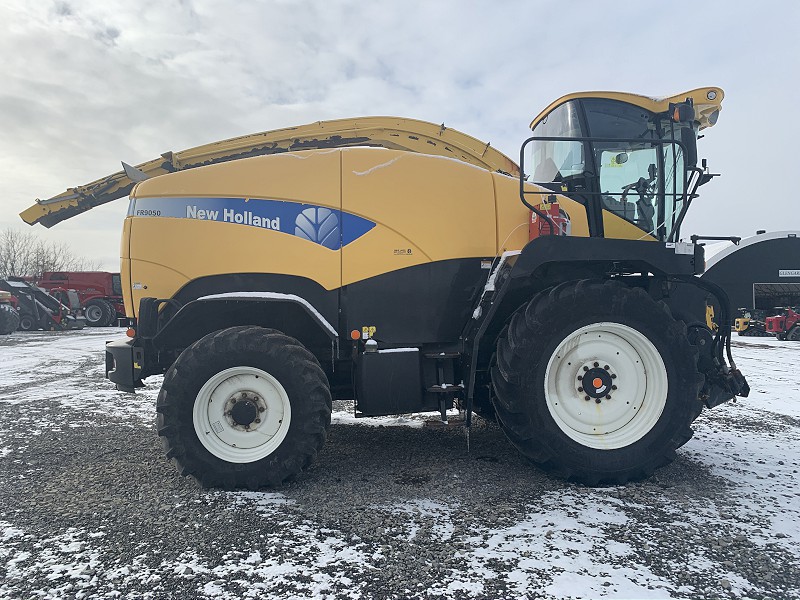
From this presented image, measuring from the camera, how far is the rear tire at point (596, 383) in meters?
3.50

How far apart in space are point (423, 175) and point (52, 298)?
21.4m

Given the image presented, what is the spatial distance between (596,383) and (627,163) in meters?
1.91

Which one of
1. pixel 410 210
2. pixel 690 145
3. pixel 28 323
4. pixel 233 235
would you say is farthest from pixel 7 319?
pixel 690 145

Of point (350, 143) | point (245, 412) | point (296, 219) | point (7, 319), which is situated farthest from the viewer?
point (7, 319)

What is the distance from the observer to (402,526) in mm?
2879

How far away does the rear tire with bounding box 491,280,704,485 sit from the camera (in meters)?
3.50

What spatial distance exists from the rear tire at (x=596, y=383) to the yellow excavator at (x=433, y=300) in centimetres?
1

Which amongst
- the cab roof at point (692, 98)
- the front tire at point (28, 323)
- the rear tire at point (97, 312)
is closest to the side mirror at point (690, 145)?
the cab roof at point (692, 98)

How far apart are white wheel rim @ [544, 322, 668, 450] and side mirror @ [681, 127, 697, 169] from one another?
1530mm

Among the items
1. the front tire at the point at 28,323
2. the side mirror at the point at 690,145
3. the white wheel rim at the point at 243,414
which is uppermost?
the side mirror at the point at 690,145

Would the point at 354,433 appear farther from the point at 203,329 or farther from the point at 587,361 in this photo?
the point at 587,361

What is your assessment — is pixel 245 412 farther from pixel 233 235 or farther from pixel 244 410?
pixel 233 235

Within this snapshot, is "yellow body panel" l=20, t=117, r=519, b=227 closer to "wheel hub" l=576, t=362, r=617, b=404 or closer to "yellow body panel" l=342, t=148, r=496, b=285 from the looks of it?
"yellow body panel" l=342, t=148, r=496, b=285

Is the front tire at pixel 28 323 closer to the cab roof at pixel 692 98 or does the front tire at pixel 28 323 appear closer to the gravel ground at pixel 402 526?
the gravel ground at pixel 402 526
